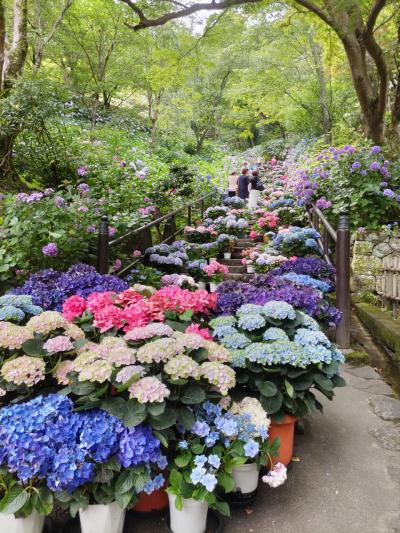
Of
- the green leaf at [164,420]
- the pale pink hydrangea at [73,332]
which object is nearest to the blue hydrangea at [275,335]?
the green leaf at [164,420]

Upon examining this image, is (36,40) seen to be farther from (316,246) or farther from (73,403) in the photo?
(73,403)

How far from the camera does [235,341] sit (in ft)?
7.04

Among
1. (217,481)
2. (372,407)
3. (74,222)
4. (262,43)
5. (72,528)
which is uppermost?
(262,43)

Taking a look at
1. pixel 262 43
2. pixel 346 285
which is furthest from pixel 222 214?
pixel 262 43

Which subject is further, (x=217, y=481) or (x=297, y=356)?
(x=297, y=356)

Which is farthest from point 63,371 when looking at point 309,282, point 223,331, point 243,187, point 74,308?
point 243,187

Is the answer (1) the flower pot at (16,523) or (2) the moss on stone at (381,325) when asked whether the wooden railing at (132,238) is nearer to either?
(1) the flower pot at (16,523)

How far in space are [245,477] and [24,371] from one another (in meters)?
1.02

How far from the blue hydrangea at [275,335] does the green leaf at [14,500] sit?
125cm

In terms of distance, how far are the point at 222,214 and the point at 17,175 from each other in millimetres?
4091

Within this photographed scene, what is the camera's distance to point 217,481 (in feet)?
5.10

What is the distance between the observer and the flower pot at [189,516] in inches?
62.9

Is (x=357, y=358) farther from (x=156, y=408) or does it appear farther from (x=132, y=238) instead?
(x=132, y=238)

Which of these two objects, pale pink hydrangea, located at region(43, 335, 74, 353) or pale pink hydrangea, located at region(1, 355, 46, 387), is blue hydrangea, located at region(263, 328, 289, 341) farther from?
pale pink hydrangea, located at region(1, 355, 46, 387)
